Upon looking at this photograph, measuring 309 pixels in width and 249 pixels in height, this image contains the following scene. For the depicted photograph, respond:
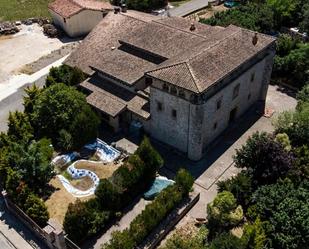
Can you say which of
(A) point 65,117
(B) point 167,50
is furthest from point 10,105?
(B) point 167,50

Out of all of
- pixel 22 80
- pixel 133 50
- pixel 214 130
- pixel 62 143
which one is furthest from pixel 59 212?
pixel 22 80

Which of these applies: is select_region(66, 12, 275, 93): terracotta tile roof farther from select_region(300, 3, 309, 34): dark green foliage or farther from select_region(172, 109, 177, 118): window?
select_region(300, 3, 309, 34): dark green foliage

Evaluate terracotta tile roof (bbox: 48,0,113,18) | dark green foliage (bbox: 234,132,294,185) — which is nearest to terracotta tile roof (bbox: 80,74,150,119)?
dark green foliage (bbox: 234,132,294,185)

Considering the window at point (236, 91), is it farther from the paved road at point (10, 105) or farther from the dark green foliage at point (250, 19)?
the paved road at point (10, 105)

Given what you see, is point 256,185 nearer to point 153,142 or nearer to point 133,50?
point 153,142

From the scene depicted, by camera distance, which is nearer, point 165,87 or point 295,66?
point 165,87

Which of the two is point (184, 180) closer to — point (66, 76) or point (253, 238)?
point (253, 238)

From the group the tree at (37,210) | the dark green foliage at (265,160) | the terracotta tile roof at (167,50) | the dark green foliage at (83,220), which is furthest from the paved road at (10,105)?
the dark green foliage at (265,160)
